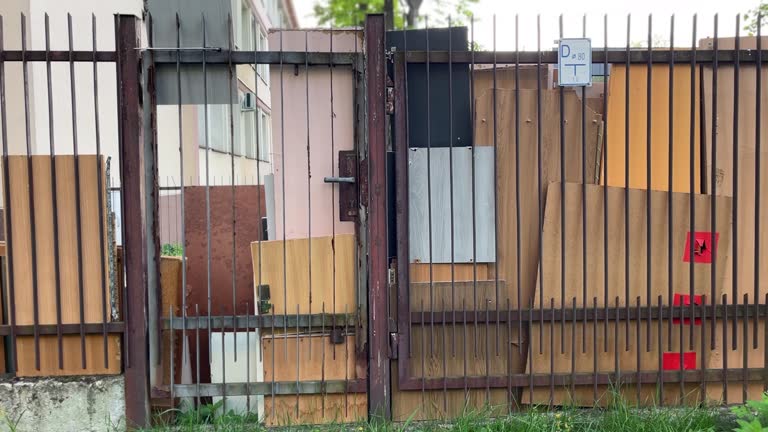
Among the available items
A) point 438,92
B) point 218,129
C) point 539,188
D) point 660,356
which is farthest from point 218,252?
point 218,129

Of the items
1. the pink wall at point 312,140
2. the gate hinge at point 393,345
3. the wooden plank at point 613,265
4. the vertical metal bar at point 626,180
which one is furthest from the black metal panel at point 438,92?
the gate hinge at point 393,345

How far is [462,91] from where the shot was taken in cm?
358

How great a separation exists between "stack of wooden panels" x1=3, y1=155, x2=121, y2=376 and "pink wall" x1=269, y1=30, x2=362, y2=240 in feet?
3.23

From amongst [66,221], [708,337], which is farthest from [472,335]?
[66,221]

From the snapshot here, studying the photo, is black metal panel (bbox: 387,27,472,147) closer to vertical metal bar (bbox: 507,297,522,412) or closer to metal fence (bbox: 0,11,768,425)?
metal fence (bbox: 0,11,768,425)

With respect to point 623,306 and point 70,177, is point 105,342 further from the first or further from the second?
point 623,306

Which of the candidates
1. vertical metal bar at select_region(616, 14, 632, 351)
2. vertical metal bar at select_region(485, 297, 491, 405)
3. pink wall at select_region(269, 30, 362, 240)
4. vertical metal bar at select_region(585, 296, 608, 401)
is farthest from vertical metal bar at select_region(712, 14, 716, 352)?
pink wall at select_region(269, 30, 362, 240)

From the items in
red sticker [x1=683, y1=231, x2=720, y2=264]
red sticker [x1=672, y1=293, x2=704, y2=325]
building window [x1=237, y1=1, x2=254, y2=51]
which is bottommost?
red sticker [x1=672, y1=293, x2=704, y2=325]

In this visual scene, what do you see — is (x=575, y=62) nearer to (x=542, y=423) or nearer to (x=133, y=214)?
(x=542, y=423)

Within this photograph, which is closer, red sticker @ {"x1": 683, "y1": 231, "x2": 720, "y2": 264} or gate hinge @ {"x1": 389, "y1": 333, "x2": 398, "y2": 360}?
gate hinge @ {"x1": 389, "y1": 333, "x2": 398, "y2": 360}

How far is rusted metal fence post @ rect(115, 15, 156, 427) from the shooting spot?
3316 millimetres

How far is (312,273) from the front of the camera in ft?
11.7

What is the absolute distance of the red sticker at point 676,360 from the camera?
367 cm

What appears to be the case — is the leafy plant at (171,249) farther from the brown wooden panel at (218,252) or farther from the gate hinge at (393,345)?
the gate hinge at (393,345)
